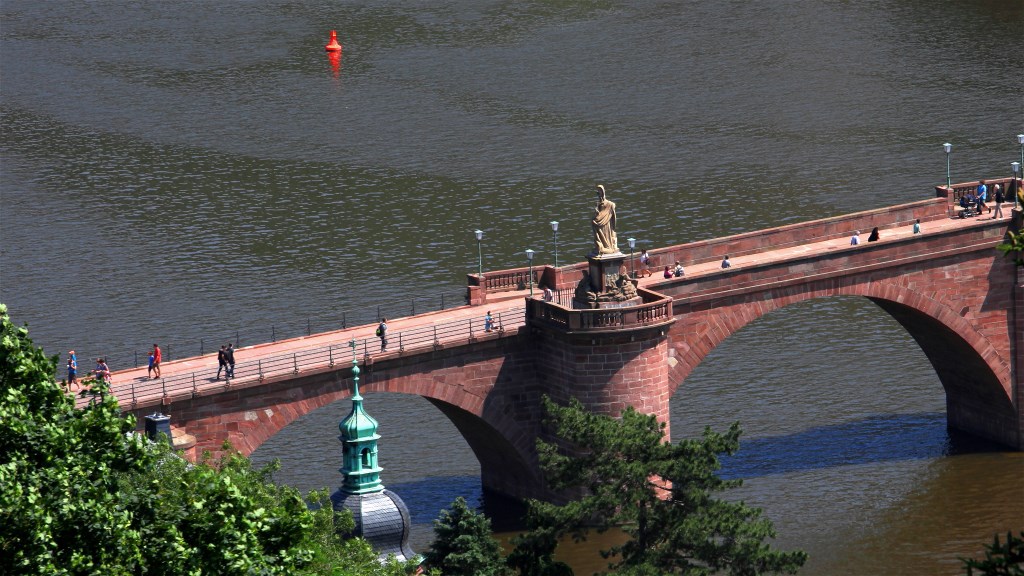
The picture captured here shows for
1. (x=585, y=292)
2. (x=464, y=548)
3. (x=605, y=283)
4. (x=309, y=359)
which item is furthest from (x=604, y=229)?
(x=464, y=548)

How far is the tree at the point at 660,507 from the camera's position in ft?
199

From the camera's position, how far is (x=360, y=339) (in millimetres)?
75625

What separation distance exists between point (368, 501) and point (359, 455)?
4.79 ft

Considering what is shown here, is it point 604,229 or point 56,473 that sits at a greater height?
point 604,229

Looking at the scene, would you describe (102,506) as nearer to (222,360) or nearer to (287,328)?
(222,360)

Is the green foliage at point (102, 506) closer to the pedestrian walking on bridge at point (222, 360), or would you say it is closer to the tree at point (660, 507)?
the tree at point (660, 507)

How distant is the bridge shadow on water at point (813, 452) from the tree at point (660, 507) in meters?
13.3

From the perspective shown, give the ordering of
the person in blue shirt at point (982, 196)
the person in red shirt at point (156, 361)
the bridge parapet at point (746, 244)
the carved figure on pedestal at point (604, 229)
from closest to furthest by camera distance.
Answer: the person in red shirt at point (156, 361), the carved figure on pedestal at point (604, 229), the bridge parapet at point (746, 244), the person in blue shirt at point (982, 196)

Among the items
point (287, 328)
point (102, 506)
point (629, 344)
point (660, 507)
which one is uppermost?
point (287, 328)

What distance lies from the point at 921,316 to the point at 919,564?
13.7m

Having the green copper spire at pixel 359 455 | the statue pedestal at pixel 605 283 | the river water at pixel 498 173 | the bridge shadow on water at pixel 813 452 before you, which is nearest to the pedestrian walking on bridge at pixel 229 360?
the river water at pixel 498 173

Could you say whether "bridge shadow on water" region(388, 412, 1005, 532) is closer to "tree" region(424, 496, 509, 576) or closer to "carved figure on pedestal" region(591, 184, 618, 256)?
"carved figure on pedestal" region(591, 184, 618, 256)

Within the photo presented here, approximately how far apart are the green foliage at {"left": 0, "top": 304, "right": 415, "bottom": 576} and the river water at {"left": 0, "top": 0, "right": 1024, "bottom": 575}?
31.5 m

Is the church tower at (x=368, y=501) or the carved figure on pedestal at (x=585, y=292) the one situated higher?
the carved figure on pedestal at (x=585, y=292)
